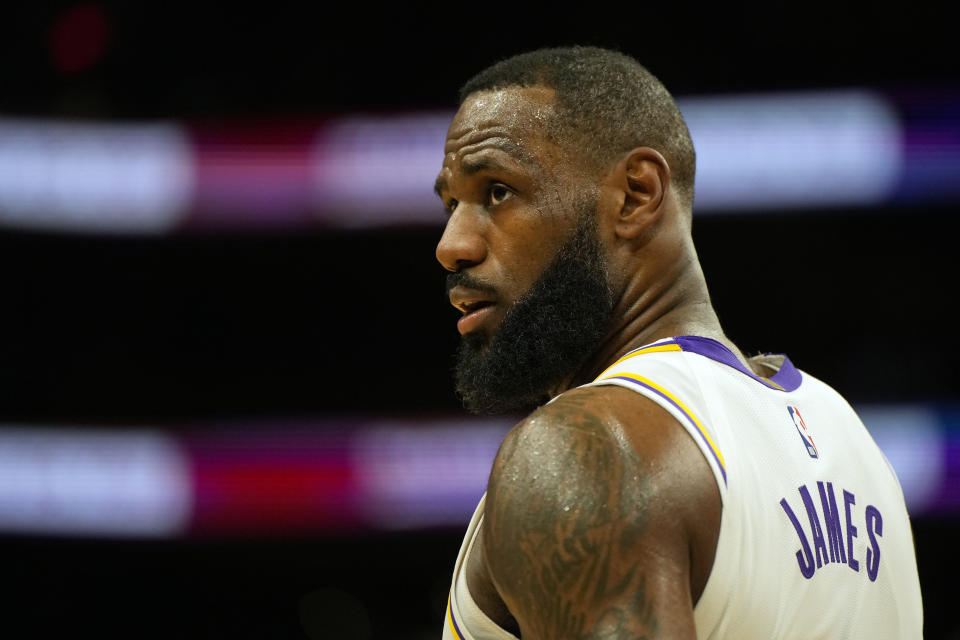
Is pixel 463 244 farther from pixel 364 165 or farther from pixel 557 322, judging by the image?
pixel 364 165

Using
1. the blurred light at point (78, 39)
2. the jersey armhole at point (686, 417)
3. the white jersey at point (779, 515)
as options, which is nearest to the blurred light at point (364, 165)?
the blurred light at point (78, 39)

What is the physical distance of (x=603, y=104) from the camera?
5.16ft

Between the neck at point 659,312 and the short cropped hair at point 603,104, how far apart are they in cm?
16

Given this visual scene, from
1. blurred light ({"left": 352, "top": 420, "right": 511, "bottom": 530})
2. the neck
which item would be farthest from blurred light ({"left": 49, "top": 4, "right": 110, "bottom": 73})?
the neck

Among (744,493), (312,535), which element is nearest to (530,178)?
(744,493)

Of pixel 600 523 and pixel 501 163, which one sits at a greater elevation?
pixel 501 163

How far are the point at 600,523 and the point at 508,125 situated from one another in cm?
73

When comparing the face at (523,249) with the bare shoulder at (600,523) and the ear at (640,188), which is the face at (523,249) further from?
the bare shoulder at (600,523)

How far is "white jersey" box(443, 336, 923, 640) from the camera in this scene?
44.8 inches

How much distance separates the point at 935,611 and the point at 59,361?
15.7ft

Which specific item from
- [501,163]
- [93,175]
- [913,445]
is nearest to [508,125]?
[501,163]

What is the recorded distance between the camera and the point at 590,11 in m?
5.42

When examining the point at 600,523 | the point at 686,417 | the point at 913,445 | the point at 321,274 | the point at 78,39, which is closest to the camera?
the point at 600,523

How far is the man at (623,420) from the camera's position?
1056 mm
